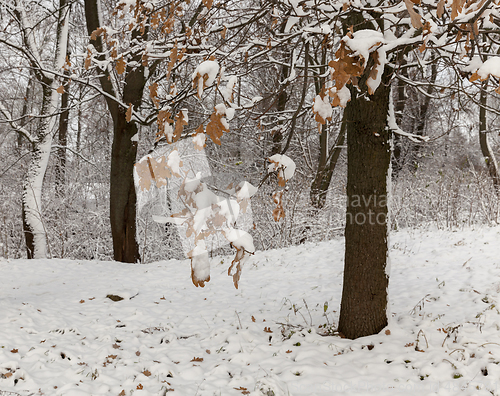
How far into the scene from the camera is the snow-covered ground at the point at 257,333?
2758 millimetres

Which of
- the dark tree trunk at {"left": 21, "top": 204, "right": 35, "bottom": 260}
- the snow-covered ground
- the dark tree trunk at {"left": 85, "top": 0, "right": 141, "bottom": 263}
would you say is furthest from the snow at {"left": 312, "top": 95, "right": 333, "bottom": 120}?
the dark tree trunk at {"left": 21, "top": 204, "right": 35, "bottom": 260}

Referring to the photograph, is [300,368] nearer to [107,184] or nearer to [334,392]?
[334,392]

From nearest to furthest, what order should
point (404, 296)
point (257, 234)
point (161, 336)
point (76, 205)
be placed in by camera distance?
1. point (161, 336)
2. point (404, 296)
3. point (257, 234)
4. point (76, 205)

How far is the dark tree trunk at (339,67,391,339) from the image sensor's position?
3.17 m

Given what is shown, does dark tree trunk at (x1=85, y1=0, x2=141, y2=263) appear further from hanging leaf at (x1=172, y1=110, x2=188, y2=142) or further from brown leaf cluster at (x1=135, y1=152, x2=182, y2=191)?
brown leaf cluster at (x1=135, y1=152, x2=182, y2=191)

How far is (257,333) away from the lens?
373 cm

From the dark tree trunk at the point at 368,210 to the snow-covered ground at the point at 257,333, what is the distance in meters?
0.29

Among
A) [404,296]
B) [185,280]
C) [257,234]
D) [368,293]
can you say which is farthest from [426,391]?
[257,234]

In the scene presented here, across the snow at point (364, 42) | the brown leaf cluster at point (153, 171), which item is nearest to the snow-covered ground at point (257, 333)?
the brown leaf cluster at point (153, 171)

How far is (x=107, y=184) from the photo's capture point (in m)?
11.9

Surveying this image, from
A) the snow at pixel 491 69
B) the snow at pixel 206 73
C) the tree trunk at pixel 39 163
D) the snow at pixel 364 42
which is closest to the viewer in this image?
the snow at pixel 364 42

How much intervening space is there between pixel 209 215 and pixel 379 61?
117 cm

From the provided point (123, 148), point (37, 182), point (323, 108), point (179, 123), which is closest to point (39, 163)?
point (37, 182)

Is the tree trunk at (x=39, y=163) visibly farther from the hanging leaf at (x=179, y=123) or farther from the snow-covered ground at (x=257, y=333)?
the hanging leaf at (x=179, y=123)
